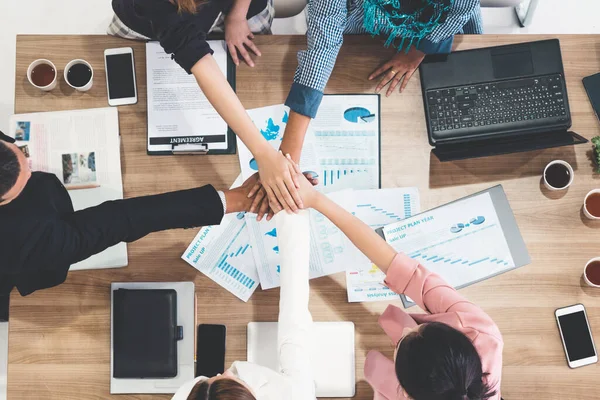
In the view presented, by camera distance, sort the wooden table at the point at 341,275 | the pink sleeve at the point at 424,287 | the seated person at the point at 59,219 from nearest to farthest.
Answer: the seated person at the point at 59,219 < the pink sleeve at the point at 424,287 < the wooden table at the point at 341,275

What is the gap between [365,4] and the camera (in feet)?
4.23

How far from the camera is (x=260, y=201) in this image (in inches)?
52.0

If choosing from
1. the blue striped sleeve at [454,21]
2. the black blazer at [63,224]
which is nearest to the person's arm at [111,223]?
the black blazer at [63,224]

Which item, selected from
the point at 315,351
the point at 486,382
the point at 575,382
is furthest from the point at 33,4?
the point at 575,382

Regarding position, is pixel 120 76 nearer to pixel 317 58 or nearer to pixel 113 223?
pixel 113 223

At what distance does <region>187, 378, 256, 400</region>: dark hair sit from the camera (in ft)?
3.17

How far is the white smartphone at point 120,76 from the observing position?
1368 millimetres

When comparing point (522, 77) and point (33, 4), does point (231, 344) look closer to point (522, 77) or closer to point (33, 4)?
point (522, 77)

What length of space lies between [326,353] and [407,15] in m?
0.86

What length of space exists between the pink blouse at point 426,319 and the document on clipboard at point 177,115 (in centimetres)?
56

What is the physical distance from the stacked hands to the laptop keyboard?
0.38 meters

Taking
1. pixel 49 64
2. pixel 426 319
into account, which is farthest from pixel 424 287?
pixel 49 64

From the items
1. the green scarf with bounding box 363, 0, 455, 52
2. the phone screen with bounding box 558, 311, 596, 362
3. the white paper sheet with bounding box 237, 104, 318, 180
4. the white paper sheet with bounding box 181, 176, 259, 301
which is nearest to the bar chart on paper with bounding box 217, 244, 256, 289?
the white paper sheet with bounding box 181, 176, 259, 301

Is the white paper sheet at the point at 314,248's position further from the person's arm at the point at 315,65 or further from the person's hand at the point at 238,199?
the person's arm at the point at 315,65
